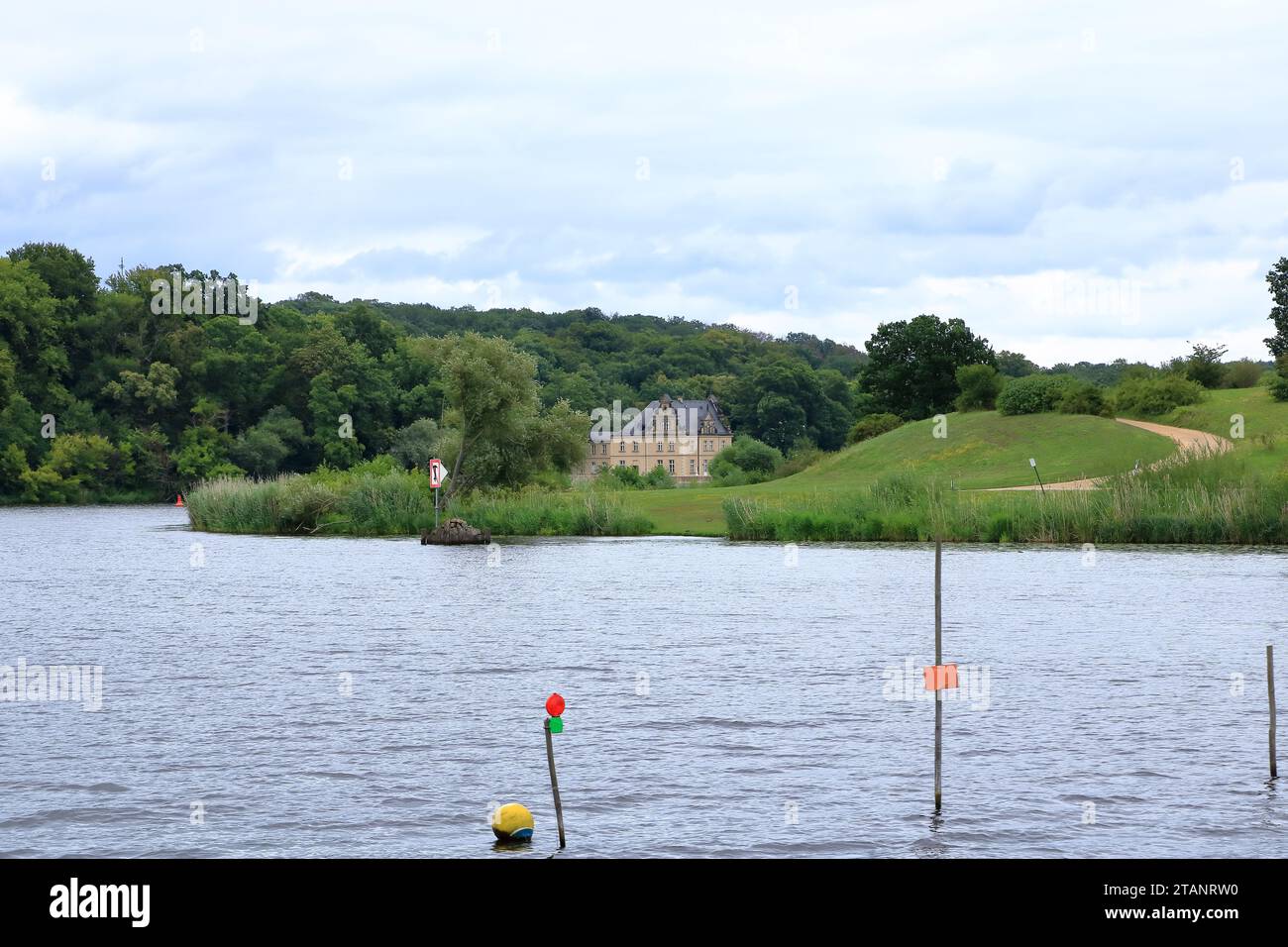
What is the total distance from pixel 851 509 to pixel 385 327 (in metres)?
109

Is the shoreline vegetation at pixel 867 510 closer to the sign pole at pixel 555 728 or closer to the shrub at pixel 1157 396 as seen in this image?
the shrub at pixel 1157 396

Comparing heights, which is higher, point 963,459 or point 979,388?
point 979,388

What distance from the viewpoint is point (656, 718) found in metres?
24.1

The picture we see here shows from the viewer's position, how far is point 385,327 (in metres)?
168

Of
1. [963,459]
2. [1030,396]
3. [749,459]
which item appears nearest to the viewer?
[963,459]

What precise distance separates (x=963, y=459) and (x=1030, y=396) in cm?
1147

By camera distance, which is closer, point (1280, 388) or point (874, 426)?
point (1280, 388)

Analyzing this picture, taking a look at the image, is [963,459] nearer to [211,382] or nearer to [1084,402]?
[1084,402]

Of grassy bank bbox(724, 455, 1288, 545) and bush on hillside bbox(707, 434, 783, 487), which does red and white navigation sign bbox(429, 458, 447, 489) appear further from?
bush on hillside bbox(707, 434, 783, 487)

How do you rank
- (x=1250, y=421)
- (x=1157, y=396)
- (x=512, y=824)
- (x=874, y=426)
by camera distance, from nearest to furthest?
1. (x=512, y=824)
2. (x=1250, y=421)
3. (x=1157, y=396)
4. (x=874, y=426)

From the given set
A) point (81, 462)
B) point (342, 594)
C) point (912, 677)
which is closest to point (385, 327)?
point (81, 462)

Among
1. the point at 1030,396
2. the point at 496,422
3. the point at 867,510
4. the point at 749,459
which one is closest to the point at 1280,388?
the point at 1030,396

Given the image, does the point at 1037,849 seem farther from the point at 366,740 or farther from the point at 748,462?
the point at 748,462

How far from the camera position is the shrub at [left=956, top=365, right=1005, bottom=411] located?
372ft
